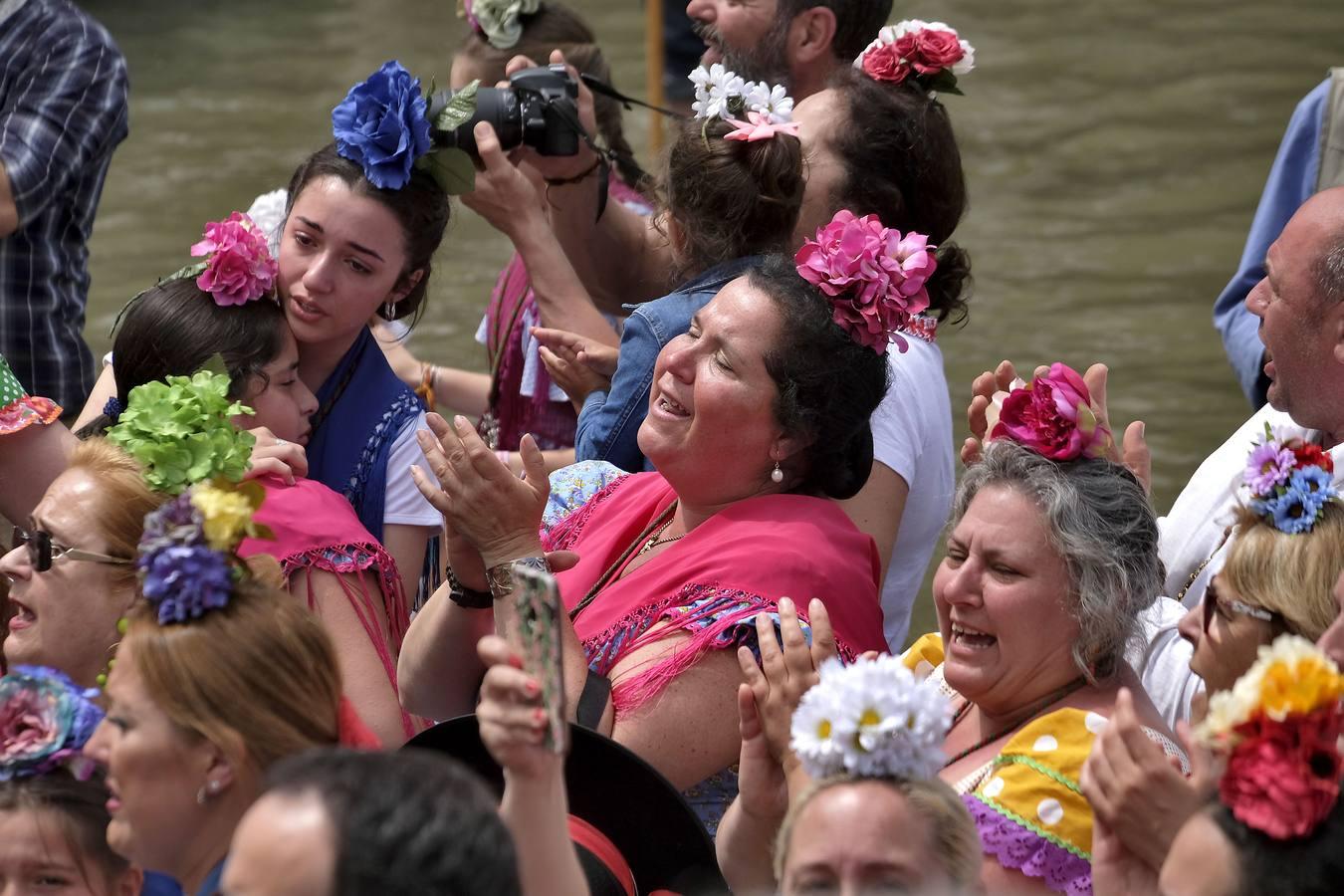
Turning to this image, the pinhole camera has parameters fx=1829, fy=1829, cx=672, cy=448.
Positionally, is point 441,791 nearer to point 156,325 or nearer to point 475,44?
point 156,325

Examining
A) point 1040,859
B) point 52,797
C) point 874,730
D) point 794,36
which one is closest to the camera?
point 874,730

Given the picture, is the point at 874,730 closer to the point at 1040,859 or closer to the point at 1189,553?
the point at 1040,859

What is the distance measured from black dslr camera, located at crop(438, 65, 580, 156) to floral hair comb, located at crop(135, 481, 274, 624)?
5.48ft

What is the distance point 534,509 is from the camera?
3.04m

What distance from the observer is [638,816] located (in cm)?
274

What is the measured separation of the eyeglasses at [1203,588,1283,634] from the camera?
2719 millimetres

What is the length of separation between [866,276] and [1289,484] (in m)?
0.81

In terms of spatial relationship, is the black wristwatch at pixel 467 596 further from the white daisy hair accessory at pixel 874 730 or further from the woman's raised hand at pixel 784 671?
the white daisy hair accessory at pixel 874 730

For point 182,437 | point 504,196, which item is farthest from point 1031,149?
point 182,437

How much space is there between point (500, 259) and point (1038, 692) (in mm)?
6203

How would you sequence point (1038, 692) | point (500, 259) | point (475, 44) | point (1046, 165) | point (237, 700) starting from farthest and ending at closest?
1. point (1046, 165)
2. point (500, 259)
3. point (475, 44)
4. point (1038, 692)
5. point (237, 700)

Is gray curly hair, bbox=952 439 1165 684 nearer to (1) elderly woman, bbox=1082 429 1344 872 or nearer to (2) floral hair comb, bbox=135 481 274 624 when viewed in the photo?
(1) elderly woman, bbox=1082 429 1344 872

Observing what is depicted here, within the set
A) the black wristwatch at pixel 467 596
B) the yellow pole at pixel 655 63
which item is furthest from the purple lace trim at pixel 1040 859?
the yellow pole at pixel 655 63

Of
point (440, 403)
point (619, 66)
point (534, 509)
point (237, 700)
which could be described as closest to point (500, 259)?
point (619, 66)
